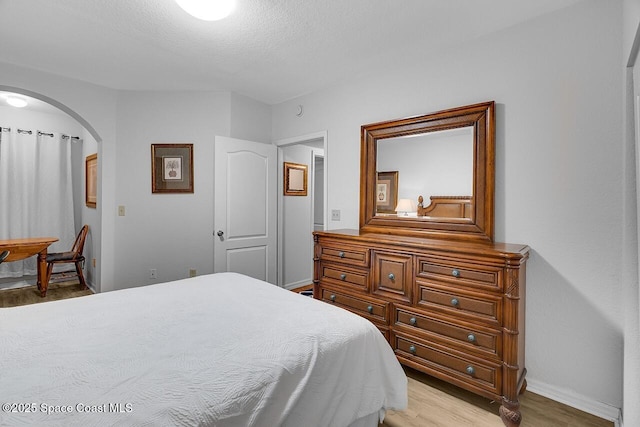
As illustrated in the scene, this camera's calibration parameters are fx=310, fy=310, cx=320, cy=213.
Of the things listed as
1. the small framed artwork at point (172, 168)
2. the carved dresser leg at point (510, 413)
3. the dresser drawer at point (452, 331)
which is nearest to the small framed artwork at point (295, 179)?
the small framed artwork at point (172, 168)

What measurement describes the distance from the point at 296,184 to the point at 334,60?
2025 millimetres

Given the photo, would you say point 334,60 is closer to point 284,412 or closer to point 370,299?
point 370,299

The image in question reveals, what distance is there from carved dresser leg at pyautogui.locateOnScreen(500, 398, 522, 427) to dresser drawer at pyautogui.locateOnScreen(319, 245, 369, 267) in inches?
45.8

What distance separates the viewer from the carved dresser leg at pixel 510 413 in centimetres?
171

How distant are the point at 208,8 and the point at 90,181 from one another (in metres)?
3.89

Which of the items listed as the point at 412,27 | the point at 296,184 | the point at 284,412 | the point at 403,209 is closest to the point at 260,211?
the point at 296,184

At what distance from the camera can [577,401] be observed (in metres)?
1.92

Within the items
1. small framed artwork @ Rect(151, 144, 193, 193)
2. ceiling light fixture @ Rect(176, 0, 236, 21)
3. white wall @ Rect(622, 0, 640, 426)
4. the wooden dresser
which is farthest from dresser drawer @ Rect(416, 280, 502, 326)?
small framed artwork @ Rect(151, 144, 193, 193)

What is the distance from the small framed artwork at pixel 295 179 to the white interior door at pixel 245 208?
33 centimetres

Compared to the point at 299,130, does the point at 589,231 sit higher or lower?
lower

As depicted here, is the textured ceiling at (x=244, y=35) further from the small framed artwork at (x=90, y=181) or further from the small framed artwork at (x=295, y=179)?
the small framed artwork at (x=90, y=181)

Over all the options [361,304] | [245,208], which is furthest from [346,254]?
[245,208]

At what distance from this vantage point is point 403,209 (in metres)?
2.68

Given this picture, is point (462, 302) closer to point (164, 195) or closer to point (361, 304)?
point (361, 304)
